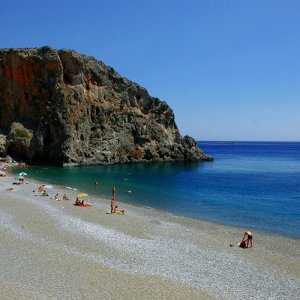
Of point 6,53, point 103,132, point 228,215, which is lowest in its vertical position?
point 228,215

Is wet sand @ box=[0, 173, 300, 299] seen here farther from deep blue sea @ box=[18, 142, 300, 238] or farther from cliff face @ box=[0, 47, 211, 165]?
cliff face @ box=[0, 47, 211, 165]

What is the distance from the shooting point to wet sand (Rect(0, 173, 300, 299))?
1503 cm

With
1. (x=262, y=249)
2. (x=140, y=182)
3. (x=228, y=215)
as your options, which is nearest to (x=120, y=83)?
(x=140, y=182)

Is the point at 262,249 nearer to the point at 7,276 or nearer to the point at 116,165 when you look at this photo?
the point at 7,276

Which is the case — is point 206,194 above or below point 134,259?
below

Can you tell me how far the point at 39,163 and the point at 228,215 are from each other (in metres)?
52.5

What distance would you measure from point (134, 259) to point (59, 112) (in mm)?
61995

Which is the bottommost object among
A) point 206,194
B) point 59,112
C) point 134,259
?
point 206,194

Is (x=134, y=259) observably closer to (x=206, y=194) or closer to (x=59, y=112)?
(x=206, y=194)

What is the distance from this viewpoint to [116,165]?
265 ft

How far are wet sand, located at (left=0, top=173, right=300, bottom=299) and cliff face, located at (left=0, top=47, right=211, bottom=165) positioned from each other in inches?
1918

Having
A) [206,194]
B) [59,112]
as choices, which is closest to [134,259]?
[206,194]

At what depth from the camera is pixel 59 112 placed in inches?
3024

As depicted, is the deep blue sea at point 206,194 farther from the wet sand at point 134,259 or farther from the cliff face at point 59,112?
the cliff face at point 59,112
